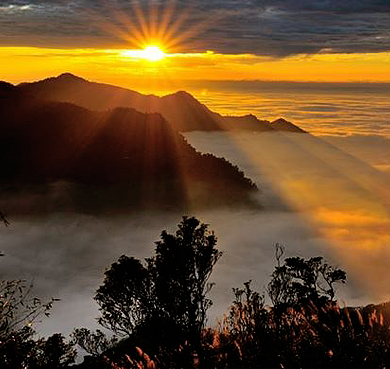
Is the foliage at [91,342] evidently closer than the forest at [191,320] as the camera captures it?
No

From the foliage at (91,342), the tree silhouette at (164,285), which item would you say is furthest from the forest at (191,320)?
the foliage at (91,342)

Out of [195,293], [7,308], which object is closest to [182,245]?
[195,293]

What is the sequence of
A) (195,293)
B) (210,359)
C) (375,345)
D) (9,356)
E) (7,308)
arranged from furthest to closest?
(195,293), (7,308), (9,356), (210,359), (375,345)

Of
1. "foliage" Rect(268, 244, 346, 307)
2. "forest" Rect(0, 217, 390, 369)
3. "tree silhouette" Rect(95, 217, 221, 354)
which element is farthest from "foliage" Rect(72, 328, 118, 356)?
"foliage" Rect(268, 244, 346, 307)

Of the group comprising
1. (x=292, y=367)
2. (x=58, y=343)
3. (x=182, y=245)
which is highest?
(x=182, y=245)

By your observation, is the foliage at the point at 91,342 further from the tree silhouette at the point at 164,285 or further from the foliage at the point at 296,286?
the foliage at the point at 296,286

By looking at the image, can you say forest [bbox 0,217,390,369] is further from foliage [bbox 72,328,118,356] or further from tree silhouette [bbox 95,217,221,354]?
foliage [bbox 72,328,118,356]

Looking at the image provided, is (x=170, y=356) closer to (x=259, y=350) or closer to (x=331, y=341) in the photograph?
(x=259, y=350)

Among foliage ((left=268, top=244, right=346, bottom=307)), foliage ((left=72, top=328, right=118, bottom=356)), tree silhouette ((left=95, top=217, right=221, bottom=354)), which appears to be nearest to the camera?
tree silhouette ((left=95, top=217, right=221, bottom=354))

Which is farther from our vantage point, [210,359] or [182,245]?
[182,245]

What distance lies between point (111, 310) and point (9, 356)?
38191 millimetres

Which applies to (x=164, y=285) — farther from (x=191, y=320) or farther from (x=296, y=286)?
(x=296, y=286)

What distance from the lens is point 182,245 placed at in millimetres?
49844

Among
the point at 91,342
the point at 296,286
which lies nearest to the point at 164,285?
the point at 296,286
